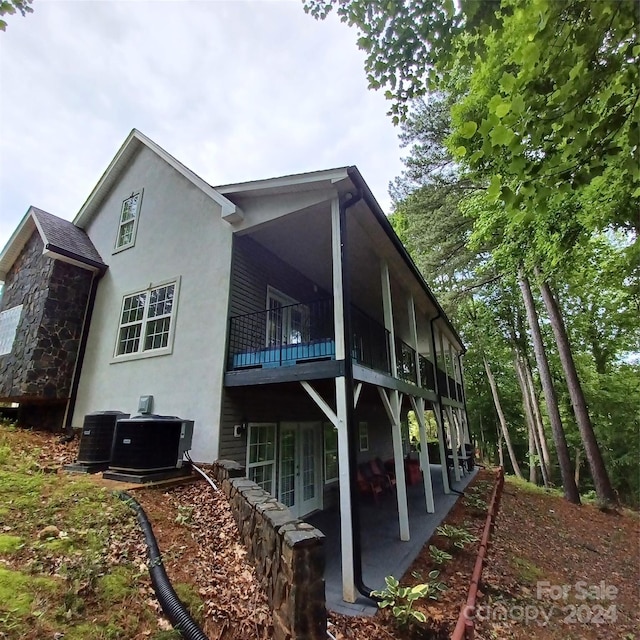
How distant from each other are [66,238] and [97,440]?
6361mm

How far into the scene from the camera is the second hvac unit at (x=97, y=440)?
19.7 feet

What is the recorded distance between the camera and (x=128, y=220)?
9.48 m

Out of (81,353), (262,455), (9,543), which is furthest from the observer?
Result: (81,353)

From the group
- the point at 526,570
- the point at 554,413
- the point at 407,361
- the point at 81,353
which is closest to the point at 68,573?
the point at 526,570

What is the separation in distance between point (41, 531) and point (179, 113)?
350 inches

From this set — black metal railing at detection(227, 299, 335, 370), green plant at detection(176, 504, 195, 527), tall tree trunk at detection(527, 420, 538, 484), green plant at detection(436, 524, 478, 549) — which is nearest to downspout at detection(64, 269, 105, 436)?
black metal railing at detection(227, 299, 335, 370)

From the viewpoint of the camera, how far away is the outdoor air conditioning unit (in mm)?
6000

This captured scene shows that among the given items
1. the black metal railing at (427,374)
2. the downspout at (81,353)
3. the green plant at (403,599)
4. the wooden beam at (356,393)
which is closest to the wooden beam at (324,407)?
the wooden beam at (356,393)

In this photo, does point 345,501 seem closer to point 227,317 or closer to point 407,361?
point 227,317

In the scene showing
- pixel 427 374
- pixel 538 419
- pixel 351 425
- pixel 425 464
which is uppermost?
pixel 427 374

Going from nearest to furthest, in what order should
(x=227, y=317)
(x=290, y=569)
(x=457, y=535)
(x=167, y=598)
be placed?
(x=167, y=598) < (x=290, y=569) < (x=457, y=535) < (x=227, y=317)

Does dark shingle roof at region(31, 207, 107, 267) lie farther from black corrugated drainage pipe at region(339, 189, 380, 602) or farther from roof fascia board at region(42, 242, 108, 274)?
black corrugated drainage pipe at region(339, 189, 380, 602)

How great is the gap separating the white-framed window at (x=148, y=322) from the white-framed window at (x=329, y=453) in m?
4.93

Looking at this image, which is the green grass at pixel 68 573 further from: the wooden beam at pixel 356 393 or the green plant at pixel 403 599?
the wooden beam at pixel 356 393
